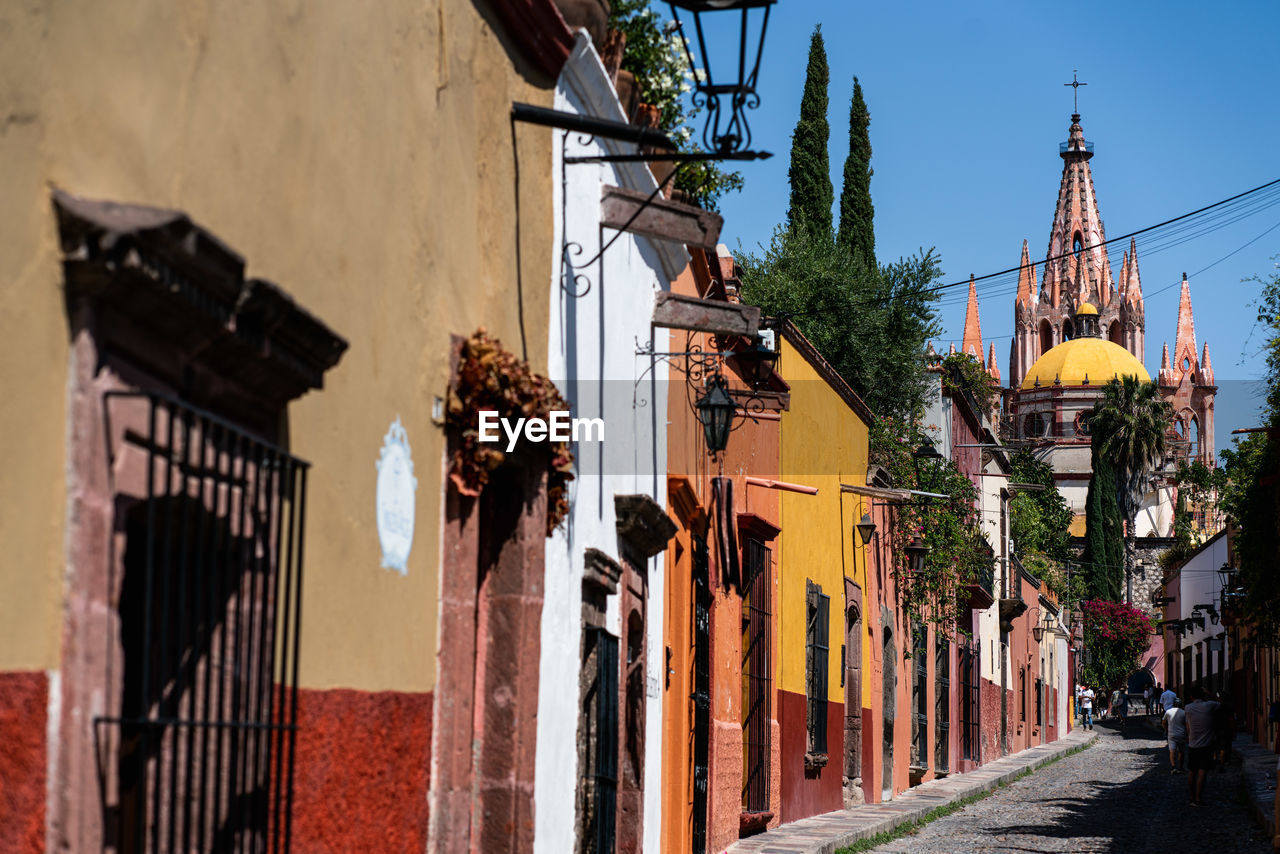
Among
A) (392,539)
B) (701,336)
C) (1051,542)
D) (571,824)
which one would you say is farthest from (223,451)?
(1051,542)

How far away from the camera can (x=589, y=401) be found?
955cm

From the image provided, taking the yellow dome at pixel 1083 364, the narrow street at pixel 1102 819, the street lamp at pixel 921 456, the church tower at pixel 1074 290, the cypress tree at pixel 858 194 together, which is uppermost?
the church tower at pixel 1074 290

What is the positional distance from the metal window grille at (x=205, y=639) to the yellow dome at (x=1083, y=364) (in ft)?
338

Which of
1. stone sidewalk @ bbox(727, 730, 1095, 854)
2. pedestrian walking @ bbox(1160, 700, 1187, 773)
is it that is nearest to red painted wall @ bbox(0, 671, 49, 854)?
stone sidewalk @ bbox(727, 730, 1095, 854)

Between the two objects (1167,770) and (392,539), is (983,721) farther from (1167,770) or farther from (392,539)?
(392,539)

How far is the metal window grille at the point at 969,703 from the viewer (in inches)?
1272

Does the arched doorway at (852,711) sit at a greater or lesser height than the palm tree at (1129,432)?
lesser

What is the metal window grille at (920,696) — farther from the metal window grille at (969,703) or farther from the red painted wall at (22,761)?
the red painted wall at (22,761)

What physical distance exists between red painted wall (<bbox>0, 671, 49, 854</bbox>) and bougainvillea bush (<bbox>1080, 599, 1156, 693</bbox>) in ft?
226

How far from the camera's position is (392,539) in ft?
19.5

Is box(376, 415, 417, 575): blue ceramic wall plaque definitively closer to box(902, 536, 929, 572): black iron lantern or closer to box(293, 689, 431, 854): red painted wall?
box(293, 689, 431, 854): red painted wall

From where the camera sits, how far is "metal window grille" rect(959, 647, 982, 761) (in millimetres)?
32312

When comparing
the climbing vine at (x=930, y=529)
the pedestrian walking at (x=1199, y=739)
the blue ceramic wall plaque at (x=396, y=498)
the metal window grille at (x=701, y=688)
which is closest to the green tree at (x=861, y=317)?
the climbing vine at (x=930, y=529)

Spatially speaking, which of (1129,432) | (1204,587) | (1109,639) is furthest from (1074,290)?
(1204,587)
